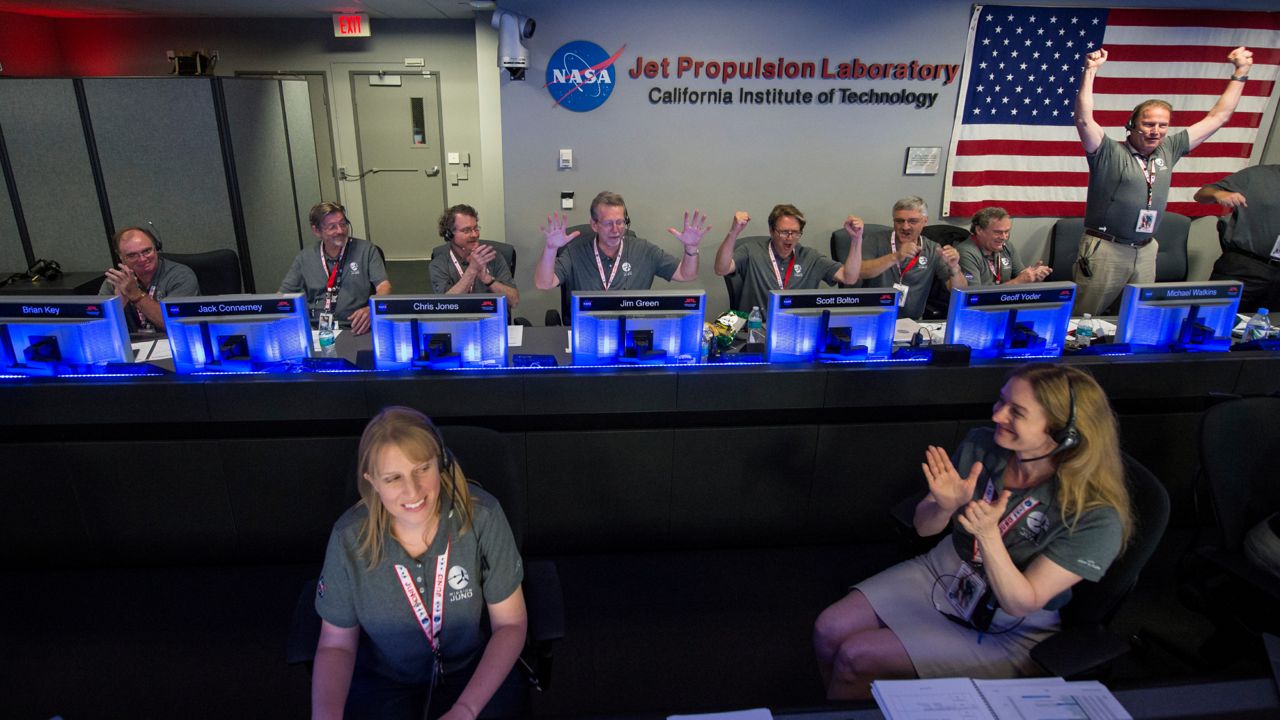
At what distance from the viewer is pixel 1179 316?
3008mm

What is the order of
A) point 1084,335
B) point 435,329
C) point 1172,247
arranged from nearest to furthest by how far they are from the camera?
point 435,329 → point 1084,335 → point 1172,247

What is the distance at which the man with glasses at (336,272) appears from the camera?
3740mm

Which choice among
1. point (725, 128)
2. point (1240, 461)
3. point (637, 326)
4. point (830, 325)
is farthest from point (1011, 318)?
point (725, 128)

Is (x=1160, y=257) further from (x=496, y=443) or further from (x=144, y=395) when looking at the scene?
(x=144, y=395)

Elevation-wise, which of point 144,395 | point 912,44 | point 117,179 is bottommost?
point 144,395

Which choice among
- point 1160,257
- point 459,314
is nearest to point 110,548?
point 459,314

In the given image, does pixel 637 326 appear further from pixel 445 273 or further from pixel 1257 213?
pixel 1257 213

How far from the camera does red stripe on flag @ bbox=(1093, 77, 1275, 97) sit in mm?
5270

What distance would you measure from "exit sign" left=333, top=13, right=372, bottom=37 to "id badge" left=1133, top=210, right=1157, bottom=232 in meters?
6.57

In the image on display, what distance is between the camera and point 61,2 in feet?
19.2

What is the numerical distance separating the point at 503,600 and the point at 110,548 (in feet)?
6.67

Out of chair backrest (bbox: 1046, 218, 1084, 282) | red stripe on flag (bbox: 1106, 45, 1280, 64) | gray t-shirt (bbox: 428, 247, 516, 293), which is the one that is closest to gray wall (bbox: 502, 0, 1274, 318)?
red stripe on flag (bbox: 1106, 45, 1280, 64)

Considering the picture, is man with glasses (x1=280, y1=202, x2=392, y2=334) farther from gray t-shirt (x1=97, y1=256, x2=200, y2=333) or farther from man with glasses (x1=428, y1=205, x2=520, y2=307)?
gray t-shirt (x1=97, y1=256, x2=200, y2=333)

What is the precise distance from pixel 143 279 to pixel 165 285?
0.10 meters
